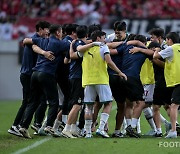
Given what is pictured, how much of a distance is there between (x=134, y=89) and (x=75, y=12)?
56.9ft

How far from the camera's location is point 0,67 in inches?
1243

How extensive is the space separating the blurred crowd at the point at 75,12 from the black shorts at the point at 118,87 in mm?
15428

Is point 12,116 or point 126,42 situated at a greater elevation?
point 126,42

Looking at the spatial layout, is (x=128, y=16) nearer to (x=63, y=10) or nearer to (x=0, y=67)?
(x=63, y=10)

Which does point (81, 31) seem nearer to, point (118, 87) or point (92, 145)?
point (118, 87)

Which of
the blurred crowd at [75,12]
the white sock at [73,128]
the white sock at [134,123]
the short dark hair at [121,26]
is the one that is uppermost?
the short dark hair at [121,26]

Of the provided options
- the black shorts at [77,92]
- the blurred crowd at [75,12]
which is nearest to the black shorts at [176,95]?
the black shorts at [77,92]

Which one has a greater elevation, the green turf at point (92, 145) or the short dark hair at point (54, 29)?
the short dark hair at point (54, 29)

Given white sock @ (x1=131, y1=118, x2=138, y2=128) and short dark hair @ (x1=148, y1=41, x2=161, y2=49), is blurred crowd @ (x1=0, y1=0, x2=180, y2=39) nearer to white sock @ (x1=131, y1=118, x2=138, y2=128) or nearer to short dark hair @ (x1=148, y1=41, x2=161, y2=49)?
short dark hair @ (x1=148, y1=41, x2=161, y2=49)

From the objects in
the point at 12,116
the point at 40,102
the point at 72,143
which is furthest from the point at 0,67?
the point at 72,143

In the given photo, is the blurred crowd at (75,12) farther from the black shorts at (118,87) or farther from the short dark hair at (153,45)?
the black shorts at (118,87)

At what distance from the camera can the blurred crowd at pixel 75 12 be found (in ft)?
102

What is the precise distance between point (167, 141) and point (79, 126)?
2.39 meters

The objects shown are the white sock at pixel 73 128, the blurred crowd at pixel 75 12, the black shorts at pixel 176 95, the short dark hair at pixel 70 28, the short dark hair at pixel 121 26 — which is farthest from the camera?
the blurred crowd at pixel 75 12
